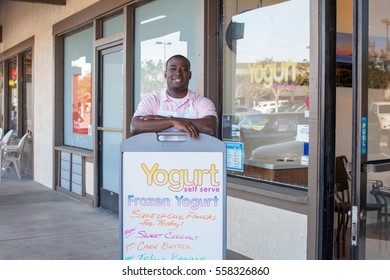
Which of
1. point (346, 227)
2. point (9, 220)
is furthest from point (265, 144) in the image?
point (9, 220)

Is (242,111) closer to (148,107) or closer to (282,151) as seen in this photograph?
(282,151)

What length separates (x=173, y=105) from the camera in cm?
333

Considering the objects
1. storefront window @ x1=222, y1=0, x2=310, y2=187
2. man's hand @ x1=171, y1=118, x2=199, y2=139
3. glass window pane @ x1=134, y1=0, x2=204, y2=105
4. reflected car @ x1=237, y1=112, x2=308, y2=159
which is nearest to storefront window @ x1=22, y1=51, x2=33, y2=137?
glass window pane @ x1=134, y1=0, x2=204, y2=105

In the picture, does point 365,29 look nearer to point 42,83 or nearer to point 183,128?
point 183,128

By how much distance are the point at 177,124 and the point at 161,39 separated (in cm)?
331

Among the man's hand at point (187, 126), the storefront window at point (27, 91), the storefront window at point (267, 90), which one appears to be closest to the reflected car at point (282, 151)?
the storefront window at point (267, 90)

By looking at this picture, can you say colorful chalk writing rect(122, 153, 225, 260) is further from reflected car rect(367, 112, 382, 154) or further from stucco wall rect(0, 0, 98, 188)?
stucco wall rect(0, 0, 98, 188)

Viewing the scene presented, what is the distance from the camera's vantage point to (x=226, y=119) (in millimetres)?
5031

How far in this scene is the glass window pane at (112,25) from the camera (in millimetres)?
7203

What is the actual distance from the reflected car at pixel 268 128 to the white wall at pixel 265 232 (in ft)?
1.73

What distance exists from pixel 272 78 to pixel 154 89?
1982 mm

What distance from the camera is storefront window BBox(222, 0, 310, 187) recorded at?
429 cm

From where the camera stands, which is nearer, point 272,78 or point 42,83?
point 272,78

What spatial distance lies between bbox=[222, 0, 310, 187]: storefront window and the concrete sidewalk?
1663 mm
